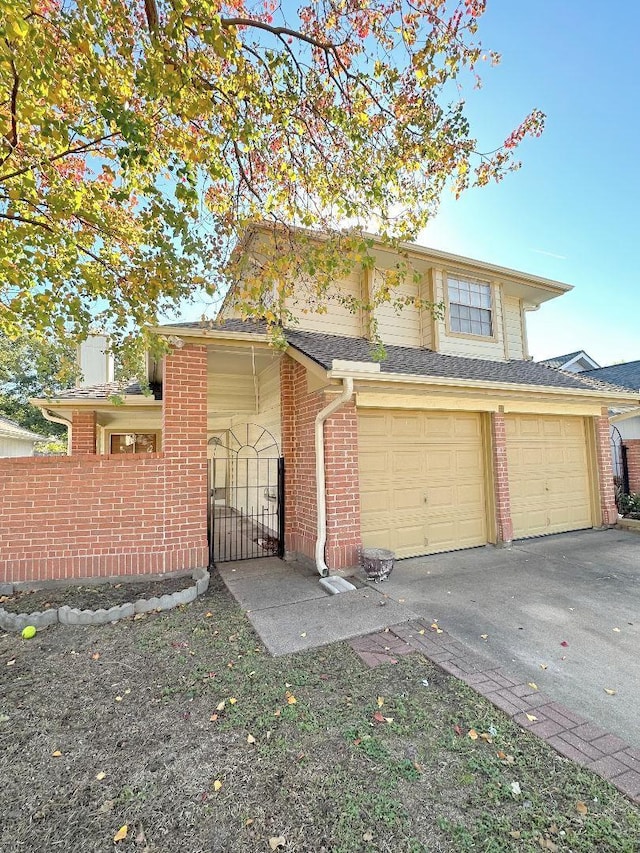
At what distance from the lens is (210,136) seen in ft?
14.4

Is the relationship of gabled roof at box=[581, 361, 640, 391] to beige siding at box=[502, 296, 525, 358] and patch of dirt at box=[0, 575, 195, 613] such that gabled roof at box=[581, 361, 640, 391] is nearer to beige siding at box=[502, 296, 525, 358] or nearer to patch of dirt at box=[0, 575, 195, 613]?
beige siding at box=[502, 296, 525, 358]

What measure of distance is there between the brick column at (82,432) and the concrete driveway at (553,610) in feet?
27.7

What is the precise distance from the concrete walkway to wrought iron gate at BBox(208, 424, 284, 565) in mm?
1159

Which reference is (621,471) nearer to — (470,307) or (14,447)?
(470,307)

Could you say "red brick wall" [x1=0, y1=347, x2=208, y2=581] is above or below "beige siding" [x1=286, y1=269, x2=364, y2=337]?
below

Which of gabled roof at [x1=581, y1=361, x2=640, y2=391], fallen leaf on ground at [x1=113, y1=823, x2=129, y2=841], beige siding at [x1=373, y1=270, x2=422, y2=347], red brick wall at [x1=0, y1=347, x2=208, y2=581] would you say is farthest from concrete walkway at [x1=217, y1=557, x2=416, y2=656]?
gabled roof at [x1=581, y1=361, x2=640, y2=391]

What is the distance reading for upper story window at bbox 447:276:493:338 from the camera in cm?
886

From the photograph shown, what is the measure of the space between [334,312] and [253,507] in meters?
5.36

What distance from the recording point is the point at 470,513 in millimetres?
7402

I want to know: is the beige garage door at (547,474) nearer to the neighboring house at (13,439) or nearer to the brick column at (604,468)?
the brick column at (604,468)

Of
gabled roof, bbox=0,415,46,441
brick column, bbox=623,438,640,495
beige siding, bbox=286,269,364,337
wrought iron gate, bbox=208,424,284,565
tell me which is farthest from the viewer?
gabled roof, bbox=0,415,46,441

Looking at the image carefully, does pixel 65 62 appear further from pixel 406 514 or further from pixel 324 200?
pixel 406 514

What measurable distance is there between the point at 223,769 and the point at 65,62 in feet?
19.8

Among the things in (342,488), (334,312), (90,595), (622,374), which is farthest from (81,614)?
(622,374)
